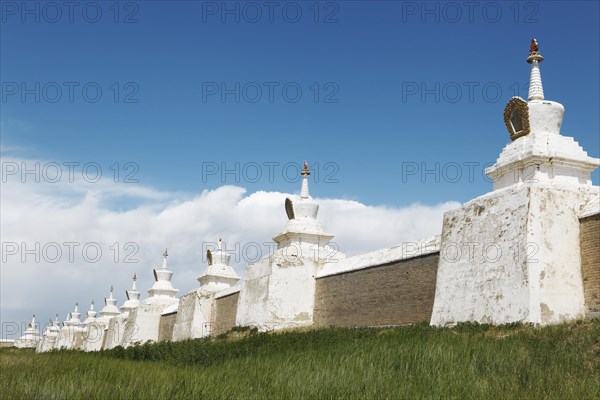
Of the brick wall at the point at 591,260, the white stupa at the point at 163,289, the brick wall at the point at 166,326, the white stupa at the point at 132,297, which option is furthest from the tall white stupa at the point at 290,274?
the white stupa at the point at 132,297

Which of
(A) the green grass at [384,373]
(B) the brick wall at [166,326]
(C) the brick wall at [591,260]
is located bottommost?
(A) the green grass at [384,373]

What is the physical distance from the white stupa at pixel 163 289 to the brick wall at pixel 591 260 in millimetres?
27759

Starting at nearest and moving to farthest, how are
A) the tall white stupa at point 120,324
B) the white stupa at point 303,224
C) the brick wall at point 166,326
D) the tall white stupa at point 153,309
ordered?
1. the white stupa at point 303,224
2. the brick wall at point 166,326
3. the tall white stupa at point 153,309
4. the tall white stupa at point 120,324

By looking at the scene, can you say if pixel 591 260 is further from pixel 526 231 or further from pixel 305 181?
pixel 305 181

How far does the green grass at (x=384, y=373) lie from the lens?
6.85 m

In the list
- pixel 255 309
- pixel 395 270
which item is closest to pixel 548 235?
pixel 395 270

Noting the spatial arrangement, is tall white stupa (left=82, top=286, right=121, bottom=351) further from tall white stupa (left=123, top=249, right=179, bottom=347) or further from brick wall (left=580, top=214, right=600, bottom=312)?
brick wall (left=580, top=214, right=600, bottom=312)

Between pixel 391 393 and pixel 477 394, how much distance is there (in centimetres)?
96

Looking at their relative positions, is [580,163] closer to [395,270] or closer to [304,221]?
[395,270]

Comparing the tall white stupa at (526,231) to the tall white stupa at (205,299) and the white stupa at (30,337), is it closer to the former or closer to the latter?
the tall white stupa at (205,299)

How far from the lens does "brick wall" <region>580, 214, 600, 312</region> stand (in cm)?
1159

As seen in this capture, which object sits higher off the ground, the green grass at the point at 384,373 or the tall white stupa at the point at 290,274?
the tall white stupa at the point at 290,274

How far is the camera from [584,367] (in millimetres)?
8344

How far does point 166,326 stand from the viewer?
33625 millimetres
